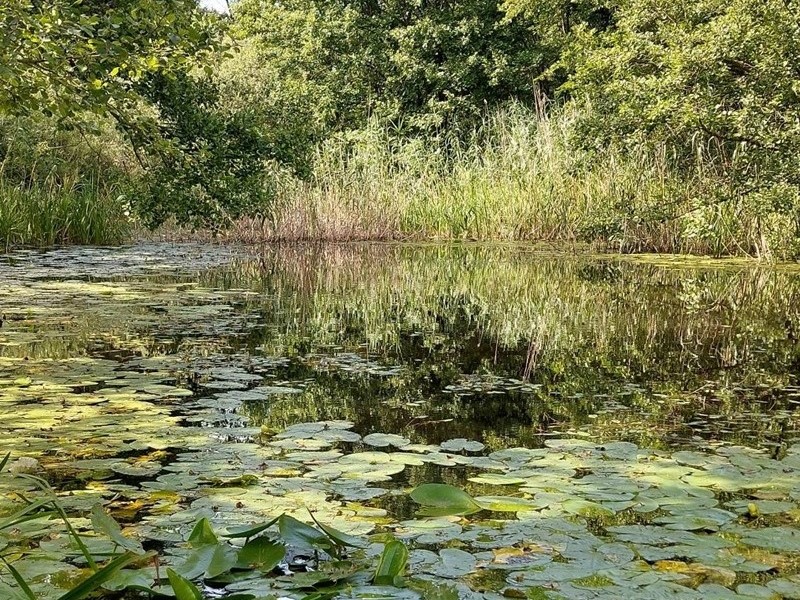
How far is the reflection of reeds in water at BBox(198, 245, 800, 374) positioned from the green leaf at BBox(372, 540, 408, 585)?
7.04ft

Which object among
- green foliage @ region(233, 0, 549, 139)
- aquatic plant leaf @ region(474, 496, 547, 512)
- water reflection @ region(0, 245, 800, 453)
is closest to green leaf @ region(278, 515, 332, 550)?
Result: aquatic plant leaf @ region(474, 496, 547, 512)

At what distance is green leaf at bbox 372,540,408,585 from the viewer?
1339 millimetres

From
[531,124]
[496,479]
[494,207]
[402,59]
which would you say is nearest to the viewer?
[496,479]

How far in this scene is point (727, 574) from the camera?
4.71ft

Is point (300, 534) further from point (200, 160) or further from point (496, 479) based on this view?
point (200, 160)

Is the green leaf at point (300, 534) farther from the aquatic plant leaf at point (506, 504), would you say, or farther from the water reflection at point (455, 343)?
the water reflection at point (455, 343)

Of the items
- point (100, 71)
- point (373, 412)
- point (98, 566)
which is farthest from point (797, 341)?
point (100, 71)

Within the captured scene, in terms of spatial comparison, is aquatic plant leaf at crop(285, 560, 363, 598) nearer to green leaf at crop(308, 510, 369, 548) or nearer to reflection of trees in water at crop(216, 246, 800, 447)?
green leaf at crop(308, 510, 369, 548)

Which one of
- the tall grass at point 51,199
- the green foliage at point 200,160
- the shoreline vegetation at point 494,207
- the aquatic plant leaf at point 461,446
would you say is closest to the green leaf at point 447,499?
the aquatic plant leaf at point 461,446

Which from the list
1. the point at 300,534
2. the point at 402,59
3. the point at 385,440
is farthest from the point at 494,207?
the point at 300,534

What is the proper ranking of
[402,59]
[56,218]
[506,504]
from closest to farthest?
1. [506,504]
2. [56,218]
3. [402,59]

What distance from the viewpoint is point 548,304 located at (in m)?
5.25

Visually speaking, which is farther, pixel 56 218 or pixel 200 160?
pixel 56 218

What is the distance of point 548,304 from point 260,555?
4.03 m
